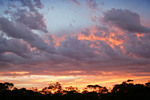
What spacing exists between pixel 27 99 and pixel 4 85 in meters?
19.3

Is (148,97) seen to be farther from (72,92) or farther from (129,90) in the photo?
(72,92)

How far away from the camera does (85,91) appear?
190 feet

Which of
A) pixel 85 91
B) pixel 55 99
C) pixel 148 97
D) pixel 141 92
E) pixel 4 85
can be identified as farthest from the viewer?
pixel 4 85

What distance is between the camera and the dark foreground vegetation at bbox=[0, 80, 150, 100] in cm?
3639

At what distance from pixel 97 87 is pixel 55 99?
56.2 ft

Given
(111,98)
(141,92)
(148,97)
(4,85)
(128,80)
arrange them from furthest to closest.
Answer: (4,85) < (128,80) < (111,98) < (141,92) < (148,97)

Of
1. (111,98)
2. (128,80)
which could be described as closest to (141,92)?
(111,98)

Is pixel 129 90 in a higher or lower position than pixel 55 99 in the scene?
higher

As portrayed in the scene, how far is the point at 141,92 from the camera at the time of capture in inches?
1396

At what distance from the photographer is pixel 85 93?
56094 mm

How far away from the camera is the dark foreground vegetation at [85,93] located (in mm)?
36394

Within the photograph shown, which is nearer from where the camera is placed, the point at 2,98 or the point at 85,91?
the point at 2,98

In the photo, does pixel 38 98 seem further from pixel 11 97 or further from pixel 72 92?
pixel 72 92

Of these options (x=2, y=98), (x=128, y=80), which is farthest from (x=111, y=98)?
(x=2, y=98)
